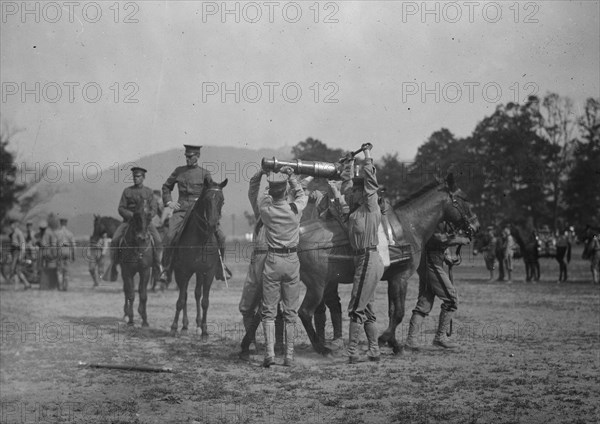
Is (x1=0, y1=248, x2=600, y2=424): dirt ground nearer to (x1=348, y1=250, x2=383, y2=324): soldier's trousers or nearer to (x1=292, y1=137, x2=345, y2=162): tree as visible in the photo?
(x1=348, y1=250, x2=383, y2=324): soldier's trousers

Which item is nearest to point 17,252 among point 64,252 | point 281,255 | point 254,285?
point 64,252

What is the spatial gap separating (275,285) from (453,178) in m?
3.24

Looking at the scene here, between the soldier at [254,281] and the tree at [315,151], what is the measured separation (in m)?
18.0

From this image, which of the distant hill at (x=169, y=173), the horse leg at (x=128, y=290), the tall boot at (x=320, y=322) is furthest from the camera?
the horse leg at (x=128, y=290)

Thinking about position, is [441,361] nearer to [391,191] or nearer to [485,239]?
[485,239]

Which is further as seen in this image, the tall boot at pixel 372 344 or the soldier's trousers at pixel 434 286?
the soldier's trousers at pixel 434 286

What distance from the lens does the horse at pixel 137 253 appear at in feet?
45.0

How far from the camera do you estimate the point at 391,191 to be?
54.8 metres

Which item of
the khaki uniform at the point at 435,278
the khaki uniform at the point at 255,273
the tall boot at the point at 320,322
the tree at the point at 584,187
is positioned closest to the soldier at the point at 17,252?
the tall boot at the point at 320,322

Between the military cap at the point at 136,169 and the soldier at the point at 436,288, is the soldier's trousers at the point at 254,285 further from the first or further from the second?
the military cap at the point at 136,169

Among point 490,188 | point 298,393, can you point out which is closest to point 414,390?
point 298,393

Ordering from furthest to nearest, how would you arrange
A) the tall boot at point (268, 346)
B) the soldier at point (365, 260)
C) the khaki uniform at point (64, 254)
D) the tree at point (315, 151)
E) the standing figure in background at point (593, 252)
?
the tree at point (315, 151) < the standing figure in background at point (593, 252) < the khaki uniform at point (64, 254) < the soldier at point (365, 260) < the tall boot at point (268, 346)

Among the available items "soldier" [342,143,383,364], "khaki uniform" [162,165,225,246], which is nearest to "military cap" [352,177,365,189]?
"soldier" [342,143,383,364]

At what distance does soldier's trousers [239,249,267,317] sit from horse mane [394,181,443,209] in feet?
7.73
